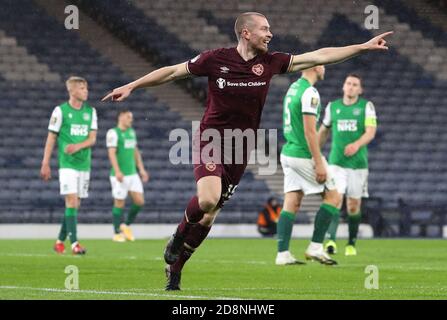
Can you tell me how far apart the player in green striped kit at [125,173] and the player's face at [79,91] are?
4.20 metres

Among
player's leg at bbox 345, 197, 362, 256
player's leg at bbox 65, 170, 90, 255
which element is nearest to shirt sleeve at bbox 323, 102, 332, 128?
player's leg at bbox 345, 197, 362, 256

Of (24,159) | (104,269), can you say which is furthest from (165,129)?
(104,269)

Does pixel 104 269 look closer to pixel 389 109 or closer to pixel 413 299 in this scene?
pixel 413 299

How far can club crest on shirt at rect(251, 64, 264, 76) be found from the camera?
8.09m

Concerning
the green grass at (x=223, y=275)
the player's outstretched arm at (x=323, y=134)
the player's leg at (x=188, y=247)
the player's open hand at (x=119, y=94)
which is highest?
the player's outstretched arm at (x=323, y=134)

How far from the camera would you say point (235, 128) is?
8.02m

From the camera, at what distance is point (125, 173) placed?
18203mm

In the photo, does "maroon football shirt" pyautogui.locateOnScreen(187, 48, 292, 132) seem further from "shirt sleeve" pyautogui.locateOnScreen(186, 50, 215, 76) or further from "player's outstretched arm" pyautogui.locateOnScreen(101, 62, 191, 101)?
"player's outstretched arm" pyautogui.locateOnScreen(101, 62, 191, 101)

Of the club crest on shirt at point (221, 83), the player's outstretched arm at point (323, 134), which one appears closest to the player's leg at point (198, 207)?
the club crest on shirt at point (221, 83)

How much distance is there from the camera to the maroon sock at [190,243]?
8000 millimetres

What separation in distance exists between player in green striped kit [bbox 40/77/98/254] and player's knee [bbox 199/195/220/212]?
575 cm

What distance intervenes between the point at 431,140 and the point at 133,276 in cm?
1459

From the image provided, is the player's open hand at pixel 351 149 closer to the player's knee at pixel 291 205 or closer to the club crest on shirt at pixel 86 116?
the player's knee at pixel 291 205

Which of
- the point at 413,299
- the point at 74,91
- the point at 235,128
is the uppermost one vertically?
the point at 74,91
